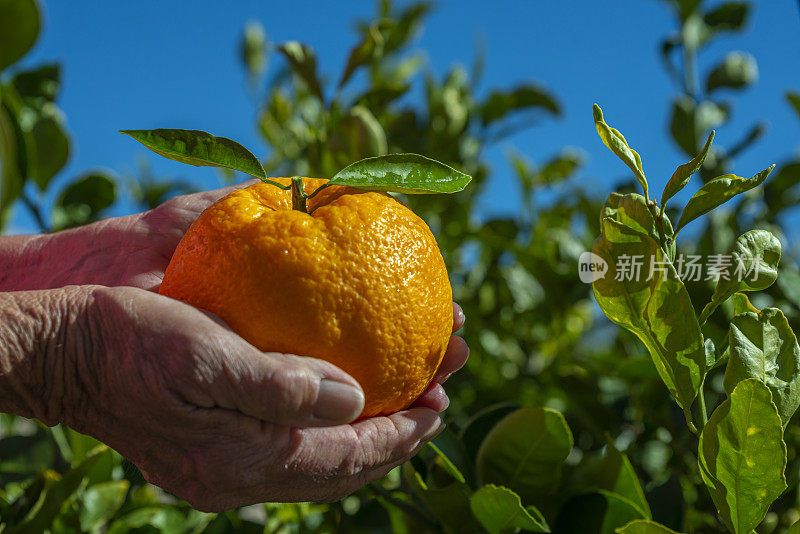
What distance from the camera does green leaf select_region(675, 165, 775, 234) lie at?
660 mm

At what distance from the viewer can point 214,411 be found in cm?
69

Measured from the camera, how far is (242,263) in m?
0.71

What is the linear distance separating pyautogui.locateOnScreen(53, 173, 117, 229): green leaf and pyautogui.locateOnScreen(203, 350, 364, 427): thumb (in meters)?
0.85

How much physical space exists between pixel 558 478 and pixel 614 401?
587 millimetres

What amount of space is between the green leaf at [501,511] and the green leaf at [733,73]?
1.00 meters

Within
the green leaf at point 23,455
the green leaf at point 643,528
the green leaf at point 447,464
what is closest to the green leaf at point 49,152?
the green leaf at point 23,455

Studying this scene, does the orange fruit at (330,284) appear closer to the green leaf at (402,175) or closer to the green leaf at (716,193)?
the green leaf at (402,175)

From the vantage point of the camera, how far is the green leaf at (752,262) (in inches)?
25.7

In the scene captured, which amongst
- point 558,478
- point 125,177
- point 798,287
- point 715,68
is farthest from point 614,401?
point 125,177

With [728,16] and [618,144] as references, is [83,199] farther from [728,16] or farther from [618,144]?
[728,16]

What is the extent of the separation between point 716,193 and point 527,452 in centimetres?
37

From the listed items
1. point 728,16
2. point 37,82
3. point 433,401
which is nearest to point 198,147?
point 433,401

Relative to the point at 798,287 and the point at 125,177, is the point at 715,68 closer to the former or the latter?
the point at 798,287

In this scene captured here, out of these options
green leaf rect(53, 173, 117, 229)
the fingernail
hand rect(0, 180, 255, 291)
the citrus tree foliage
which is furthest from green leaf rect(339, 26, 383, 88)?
the fingernail
